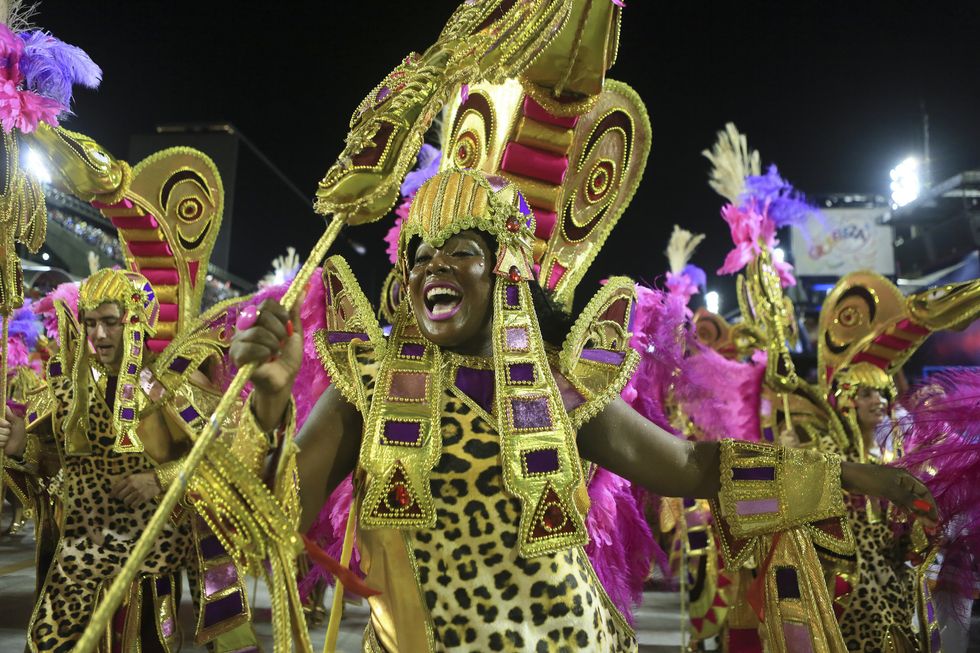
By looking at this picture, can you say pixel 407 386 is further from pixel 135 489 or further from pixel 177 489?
pixel 135 489

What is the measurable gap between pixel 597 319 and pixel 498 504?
105 centimetres

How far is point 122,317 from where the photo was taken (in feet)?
13.0

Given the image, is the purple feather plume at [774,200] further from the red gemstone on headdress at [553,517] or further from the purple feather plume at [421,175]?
the red gemstone on headdress at [553,517]

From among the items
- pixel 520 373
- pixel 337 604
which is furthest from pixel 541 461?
pixel 337 604

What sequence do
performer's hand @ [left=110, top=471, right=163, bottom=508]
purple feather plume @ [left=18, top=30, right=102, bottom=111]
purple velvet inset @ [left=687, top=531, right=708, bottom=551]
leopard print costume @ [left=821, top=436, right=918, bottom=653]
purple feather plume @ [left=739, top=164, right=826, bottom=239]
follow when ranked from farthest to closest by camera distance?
purple velvet inset @ [left=687, top=531, right=708, bottom=551] < purple feather plume @ [left=739, top=164, right=826, bottom=239] < leopard print costume @ [left=821, top=436, right=918, bottom=653] < performer's hand @ [left=110, top=471, right=163, bottom=508] < purple feather plume @ [left=18, top=30, right=102, bottom=111]

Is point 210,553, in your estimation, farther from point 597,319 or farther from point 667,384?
point 667,384

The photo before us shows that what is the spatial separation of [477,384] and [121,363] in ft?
7.95

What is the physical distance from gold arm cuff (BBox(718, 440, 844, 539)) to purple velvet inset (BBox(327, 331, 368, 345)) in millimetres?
1087

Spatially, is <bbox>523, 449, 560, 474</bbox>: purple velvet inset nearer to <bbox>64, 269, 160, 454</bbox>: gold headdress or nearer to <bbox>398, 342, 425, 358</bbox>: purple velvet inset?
<bbox>398, 342, 425, 358</bbox>: purple velvet inset

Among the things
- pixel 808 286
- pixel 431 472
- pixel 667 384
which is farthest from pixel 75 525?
pixel 808 286

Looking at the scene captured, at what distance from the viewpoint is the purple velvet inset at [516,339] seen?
218 cm

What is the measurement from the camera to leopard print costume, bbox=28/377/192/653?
11.5 ft

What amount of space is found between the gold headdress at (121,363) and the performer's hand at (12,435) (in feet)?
0.66

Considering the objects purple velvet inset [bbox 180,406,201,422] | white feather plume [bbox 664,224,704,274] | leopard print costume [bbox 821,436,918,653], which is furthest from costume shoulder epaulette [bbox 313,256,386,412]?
white feather plume [bbox 664,224,704,274]
